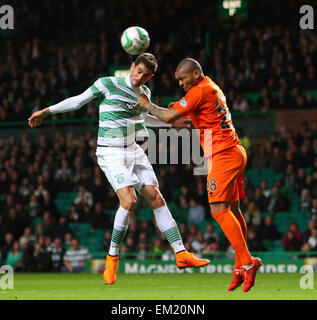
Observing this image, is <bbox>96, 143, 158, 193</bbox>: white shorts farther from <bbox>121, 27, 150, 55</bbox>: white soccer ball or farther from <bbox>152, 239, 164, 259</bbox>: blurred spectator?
<bbox>152, 239, 164, 259</bbox>: blurred spectator

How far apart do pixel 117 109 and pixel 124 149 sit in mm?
515

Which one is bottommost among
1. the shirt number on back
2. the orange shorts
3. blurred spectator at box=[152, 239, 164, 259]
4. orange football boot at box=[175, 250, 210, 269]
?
blurred spectator at box=[152, 239, 164, 259]

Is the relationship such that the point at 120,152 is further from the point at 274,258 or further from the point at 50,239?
the point at 50,239

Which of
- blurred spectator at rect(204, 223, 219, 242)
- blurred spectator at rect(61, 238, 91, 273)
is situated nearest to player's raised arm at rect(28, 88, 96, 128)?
blurred spectator at rect(204, 223, 219, 242)

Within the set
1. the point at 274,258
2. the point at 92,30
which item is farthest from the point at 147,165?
the point at 92,30

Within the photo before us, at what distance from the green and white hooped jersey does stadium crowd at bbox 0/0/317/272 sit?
25.4ft

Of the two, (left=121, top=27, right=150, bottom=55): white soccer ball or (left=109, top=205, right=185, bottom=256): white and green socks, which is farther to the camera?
(left=121, top=27, right=150, bottom=55): white soccer ball

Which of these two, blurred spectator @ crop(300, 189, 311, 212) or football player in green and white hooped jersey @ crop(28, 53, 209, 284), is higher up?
football player in green and white hooped jersey @ crop(28, 53, 209, 284)

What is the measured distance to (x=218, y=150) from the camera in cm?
805

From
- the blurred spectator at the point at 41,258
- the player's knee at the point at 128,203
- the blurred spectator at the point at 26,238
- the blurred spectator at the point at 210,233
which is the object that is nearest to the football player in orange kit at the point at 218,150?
the player's knee at the point at 128,203

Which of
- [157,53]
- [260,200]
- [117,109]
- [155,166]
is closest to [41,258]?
[155,166]

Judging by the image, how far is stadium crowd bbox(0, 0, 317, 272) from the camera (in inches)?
677

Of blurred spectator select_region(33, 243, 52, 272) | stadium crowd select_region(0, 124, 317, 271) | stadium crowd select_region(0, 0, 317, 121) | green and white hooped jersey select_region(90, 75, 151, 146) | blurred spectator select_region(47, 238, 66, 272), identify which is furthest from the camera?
stadium crowd select_region(0, 0, 317, 121)

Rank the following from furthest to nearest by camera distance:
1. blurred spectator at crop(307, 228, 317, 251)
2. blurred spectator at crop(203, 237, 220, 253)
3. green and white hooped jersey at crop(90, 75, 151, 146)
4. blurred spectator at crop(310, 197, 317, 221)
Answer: blurred spectator at crop(310, 197, 317, 221), blurred spectator at crop(203, 237, 220, 253), blurred spectator at crop(307, 228, 317, 251), green and white hooped jersey at crop(90, 75, 151, 146)
